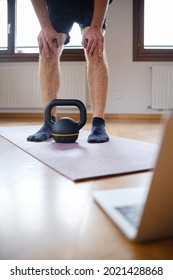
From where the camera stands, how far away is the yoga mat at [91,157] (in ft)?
2.80

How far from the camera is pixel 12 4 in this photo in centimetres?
382

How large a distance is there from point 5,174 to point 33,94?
10.4 ft

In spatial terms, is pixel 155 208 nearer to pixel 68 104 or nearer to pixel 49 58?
pixel 68 104

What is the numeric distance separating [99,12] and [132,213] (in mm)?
1223

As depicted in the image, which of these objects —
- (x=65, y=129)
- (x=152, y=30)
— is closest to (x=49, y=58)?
(x=65, y=129)

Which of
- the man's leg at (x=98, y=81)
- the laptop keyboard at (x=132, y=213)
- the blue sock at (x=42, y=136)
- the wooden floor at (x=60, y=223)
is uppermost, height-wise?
the man's leg at (x=98, y=81)

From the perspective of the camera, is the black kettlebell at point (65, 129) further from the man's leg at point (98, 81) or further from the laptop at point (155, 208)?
the laptop at point (155, 208)

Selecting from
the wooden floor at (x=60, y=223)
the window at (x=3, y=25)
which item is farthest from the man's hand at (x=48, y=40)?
the window at (x=3, y=25)

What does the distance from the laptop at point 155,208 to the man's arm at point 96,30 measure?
1.10 m

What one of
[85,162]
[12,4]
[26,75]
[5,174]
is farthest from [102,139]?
[12,4]

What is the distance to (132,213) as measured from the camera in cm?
51

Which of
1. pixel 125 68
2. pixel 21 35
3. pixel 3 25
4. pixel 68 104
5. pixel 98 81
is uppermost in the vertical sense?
pixel 3 25

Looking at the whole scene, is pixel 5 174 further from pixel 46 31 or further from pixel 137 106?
pixel 137 106

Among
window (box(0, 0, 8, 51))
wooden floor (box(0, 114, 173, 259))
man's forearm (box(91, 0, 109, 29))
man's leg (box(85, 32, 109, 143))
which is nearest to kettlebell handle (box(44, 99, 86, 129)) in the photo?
man's leg (box(85, 32, 109, 143))
